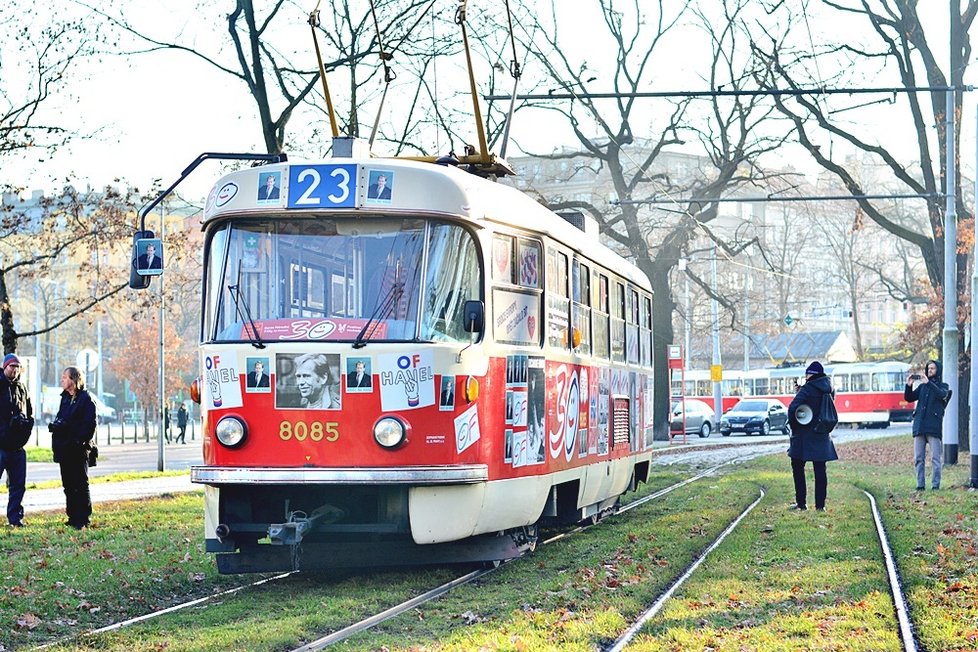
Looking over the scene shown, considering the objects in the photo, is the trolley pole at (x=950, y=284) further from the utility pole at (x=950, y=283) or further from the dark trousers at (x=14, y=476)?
the dark trousers at (x=14, y=476)

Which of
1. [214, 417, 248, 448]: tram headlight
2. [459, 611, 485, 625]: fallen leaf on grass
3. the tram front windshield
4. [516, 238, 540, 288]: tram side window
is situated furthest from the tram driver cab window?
[459, 611, 485, 625]: fallen leaf on grass

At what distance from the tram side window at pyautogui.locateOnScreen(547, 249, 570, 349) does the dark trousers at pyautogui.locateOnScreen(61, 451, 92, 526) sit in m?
5.64

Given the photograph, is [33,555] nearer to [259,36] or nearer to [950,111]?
[259,36]

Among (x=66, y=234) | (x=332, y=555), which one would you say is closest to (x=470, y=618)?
(x=332, y=555)

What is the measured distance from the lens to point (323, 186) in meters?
11.2

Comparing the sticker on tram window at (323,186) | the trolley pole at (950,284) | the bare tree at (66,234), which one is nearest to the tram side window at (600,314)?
the sticker on tram window at (323,186)

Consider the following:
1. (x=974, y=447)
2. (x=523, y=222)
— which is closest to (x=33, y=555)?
(x=523, y=222)

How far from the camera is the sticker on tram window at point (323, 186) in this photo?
A: 36.6ft

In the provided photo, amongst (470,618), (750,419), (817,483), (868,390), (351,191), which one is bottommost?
(470,618)

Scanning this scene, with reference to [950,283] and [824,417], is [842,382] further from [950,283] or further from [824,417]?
[824,417]

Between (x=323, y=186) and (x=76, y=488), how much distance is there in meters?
6.52

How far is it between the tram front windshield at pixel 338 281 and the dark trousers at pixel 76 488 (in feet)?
16.9

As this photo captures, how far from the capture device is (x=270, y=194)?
11.3 m

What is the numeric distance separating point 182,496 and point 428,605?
1255 cm
